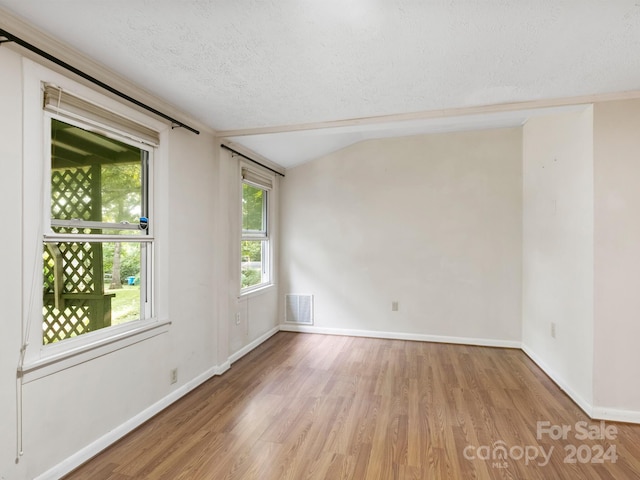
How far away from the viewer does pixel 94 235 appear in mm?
2059

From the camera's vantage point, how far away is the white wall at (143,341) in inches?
62.4

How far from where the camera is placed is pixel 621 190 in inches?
94.4

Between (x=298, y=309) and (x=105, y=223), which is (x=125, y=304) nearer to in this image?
(x=105, y=223)

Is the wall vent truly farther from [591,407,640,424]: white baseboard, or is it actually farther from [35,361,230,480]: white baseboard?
[591,407,640,424]: white baseboard

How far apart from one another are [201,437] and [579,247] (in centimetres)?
323

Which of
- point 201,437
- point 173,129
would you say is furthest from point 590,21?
point 201,437

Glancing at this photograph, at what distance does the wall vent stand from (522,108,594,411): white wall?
9.02 ft

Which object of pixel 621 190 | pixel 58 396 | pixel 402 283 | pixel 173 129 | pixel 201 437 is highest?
pixel 173 129

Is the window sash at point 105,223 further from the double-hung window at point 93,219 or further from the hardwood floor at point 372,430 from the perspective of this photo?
the hardwood floor at point 372,430

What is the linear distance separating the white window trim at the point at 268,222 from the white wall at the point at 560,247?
321 centimetres

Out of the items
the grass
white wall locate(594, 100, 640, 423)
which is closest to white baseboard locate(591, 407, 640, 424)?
white wall locate(594, 100, 640, 423)

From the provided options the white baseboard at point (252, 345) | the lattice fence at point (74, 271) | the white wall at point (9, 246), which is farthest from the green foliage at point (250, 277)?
the white wall at point (9, 246)

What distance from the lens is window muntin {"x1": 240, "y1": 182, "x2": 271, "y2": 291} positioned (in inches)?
158

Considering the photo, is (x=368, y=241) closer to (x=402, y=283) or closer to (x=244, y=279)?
(x=402, y=283)
